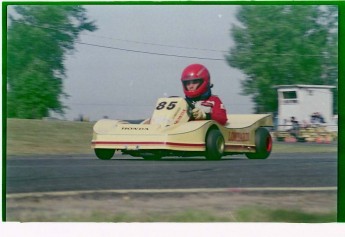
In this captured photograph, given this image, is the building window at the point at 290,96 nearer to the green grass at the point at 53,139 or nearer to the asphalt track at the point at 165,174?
the green grass at the point at 53,139

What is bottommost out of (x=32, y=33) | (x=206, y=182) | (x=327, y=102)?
(x=206, y=182)

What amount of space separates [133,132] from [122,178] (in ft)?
2.22

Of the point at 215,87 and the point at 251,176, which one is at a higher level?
the point at 215,87

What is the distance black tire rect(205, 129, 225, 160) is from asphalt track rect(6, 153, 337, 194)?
0.09 metres

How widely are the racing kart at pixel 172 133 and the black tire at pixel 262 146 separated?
1.8 inches

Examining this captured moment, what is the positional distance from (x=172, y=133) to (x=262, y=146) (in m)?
1.34

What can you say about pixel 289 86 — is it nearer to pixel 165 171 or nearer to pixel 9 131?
pixel 165 171

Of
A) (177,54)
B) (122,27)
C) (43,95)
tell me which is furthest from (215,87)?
(43,95)

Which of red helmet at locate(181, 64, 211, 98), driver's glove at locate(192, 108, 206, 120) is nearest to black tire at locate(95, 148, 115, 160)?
driver's glove at locate(192, 108, 206, 120)

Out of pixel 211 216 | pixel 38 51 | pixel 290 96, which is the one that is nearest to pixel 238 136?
pixel 290 96

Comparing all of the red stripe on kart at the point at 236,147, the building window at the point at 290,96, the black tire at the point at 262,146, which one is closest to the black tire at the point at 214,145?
the red stripe on kart at the point at 236,147

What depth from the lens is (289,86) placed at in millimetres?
12523

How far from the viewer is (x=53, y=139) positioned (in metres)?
12.8

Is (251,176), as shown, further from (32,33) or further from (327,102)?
(32,33)
